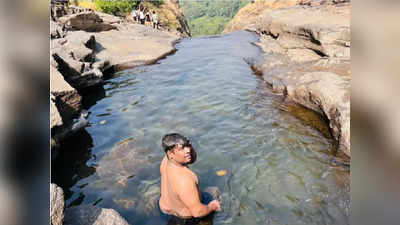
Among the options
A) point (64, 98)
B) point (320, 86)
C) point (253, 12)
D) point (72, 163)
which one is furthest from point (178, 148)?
point (253, 12)

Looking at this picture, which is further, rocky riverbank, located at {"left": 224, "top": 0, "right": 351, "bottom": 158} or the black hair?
rocky riverbank, located at {"left": 224, "top": 0, "right": 351, "bottom": 158}

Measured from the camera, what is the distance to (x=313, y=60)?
1213cm

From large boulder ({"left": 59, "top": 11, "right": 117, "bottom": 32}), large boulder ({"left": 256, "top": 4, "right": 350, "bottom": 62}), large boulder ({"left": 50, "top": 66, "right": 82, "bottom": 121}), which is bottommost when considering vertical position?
large boulder ({"left": 50, "top": 66, "right": 82, "bottom": 121})

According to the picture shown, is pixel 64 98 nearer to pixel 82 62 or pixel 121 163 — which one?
pixel 121 163

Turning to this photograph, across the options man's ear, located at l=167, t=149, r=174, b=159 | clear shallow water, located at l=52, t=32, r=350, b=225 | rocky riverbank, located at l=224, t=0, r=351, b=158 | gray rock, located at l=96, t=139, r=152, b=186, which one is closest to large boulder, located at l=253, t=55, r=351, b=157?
rocky riverbank, located at l=224, t=0, r=351, b=158

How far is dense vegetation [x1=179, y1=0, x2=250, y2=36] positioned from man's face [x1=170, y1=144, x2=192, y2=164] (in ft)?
316

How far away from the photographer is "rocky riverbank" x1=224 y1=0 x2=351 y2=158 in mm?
7641

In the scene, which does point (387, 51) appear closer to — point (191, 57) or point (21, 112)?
point (21, 112)

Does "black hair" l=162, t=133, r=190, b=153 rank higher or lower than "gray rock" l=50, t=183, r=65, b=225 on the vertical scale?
higher

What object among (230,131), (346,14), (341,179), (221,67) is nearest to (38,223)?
(341,179)

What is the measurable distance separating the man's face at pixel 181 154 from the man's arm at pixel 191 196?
0.81 feet

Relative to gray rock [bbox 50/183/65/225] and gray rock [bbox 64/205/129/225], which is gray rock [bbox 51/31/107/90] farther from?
gray rock [bbox 50/183/65/225]

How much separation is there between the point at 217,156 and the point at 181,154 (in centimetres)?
294

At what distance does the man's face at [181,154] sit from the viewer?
397 centimetres
